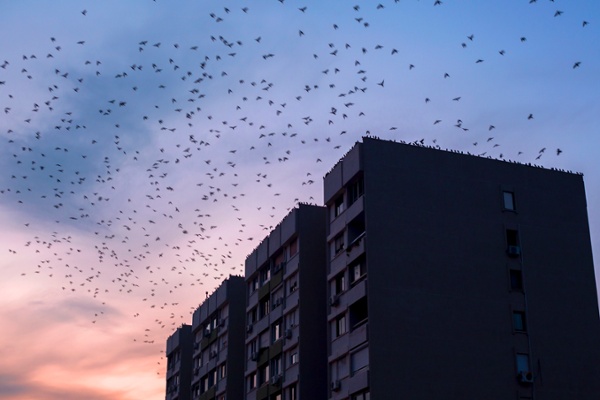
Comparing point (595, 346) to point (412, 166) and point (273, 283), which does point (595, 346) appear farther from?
point (273, 283)

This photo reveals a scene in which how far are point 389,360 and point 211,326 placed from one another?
3644 cm

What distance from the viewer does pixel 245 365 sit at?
70750 millimetres

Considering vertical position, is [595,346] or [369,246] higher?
[369,246]

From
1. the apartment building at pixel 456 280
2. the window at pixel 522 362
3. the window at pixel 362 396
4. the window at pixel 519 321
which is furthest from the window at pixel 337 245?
the window at pixel 522 362

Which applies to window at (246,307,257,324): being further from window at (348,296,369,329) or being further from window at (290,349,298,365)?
window at (348,296,369,329)

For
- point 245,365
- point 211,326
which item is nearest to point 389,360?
point 245,365

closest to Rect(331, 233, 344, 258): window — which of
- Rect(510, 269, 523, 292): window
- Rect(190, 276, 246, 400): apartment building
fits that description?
Rect(510, 269, 523, 292): window

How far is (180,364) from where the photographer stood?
94.0m

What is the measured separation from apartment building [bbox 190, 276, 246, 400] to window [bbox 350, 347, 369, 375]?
2538cm

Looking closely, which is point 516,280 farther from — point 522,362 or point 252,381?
point 252,381

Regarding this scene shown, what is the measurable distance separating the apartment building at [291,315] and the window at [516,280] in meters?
12.8

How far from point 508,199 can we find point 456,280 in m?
6.51

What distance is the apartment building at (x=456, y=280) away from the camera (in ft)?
163

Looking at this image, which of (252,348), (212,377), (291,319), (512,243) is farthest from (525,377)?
(212,377)
